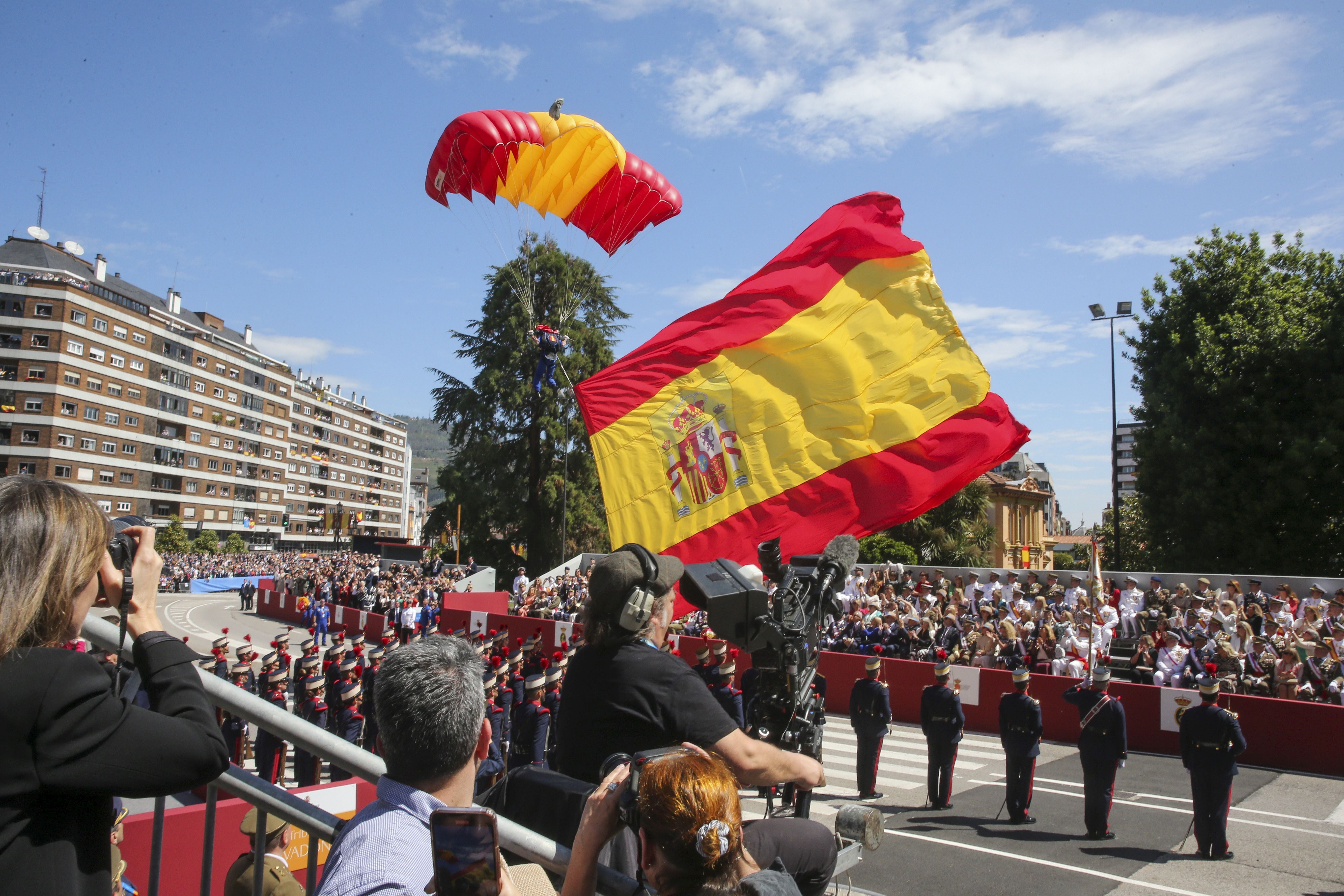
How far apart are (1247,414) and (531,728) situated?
23.4 metres

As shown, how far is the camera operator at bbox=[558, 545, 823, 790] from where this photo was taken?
240 cm

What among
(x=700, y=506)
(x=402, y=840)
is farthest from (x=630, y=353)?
(x=402, y=840)

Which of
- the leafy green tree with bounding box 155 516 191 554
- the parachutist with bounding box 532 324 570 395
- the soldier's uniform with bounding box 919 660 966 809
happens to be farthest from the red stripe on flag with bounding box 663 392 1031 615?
the leafy green tree with bounding box 155 516 191 554

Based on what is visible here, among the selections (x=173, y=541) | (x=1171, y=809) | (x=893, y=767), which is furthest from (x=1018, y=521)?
(x=173, y=541)

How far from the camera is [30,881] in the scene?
142cm

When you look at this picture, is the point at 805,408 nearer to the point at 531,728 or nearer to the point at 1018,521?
the point at 531,728

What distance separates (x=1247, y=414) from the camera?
2448 cm

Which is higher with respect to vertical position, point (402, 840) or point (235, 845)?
point (402, 840)

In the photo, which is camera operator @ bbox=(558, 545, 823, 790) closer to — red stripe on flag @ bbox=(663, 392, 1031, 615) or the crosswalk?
red stripe on flag @ bbox=(663, 392, 1031, 615)

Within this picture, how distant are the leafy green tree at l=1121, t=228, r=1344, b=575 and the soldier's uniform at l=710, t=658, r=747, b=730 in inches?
718

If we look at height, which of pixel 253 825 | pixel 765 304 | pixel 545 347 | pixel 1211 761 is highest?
pixel 545 347

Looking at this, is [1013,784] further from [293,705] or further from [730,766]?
[293,705]

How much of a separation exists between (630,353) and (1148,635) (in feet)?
39.3

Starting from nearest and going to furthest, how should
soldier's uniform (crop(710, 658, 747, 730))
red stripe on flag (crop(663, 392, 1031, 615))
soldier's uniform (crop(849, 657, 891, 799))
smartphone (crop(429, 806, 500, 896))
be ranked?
smartphone (crop(429, 806, 500, 896))
red stripe on flag (crop(663, 392, 1031, 615))
soldier's uniform (crop(849, 657, 891, 799))
soldier's uniform (crop(710, 658, 747, 730))
